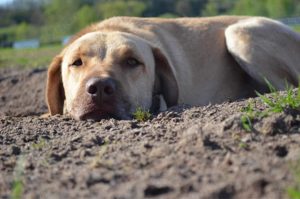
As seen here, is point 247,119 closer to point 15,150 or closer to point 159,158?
point 159,158

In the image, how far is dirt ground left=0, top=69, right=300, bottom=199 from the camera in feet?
8.39

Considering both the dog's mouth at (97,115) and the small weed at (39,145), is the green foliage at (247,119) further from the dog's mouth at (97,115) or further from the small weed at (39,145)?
the dog's mouth at (97,115)

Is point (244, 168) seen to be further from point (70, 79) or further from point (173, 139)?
point (70, 79)

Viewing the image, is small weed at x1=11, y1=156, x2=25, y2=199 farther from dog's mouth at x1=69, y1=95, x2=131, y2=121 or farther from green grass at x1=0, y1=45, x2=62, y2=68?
green grass at x1=0, y1=45, x2=62, y2=68

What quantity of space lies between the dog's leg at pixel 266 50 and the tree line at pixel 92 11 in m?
8.43

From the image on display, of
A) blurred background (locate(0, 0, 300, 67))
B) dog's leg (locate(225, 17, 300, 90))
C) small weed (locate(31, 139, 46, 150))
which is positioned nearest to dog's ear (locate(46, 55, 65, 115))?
dog's leg (locate(225, 17, 300, 90))

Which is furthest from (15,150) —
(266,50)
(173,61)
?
(266,50)

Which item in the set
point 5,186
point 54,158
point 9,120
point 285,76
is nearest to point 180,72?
point 285,76

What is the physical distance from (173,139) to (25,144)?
1.01m

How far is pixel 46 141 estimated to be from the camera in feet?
13.1

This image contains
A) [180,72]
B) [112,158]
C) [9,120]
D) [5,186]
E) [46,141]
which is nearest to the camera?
[5,186]

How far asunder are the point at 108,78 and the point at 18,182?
2226 mm

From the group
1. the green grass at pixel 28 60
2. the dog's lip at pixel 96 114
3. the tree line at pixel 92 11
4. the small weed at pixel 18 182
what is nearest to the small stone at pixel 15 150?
the small weed at pixel 18 182

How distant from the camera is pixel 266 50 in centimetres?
665
